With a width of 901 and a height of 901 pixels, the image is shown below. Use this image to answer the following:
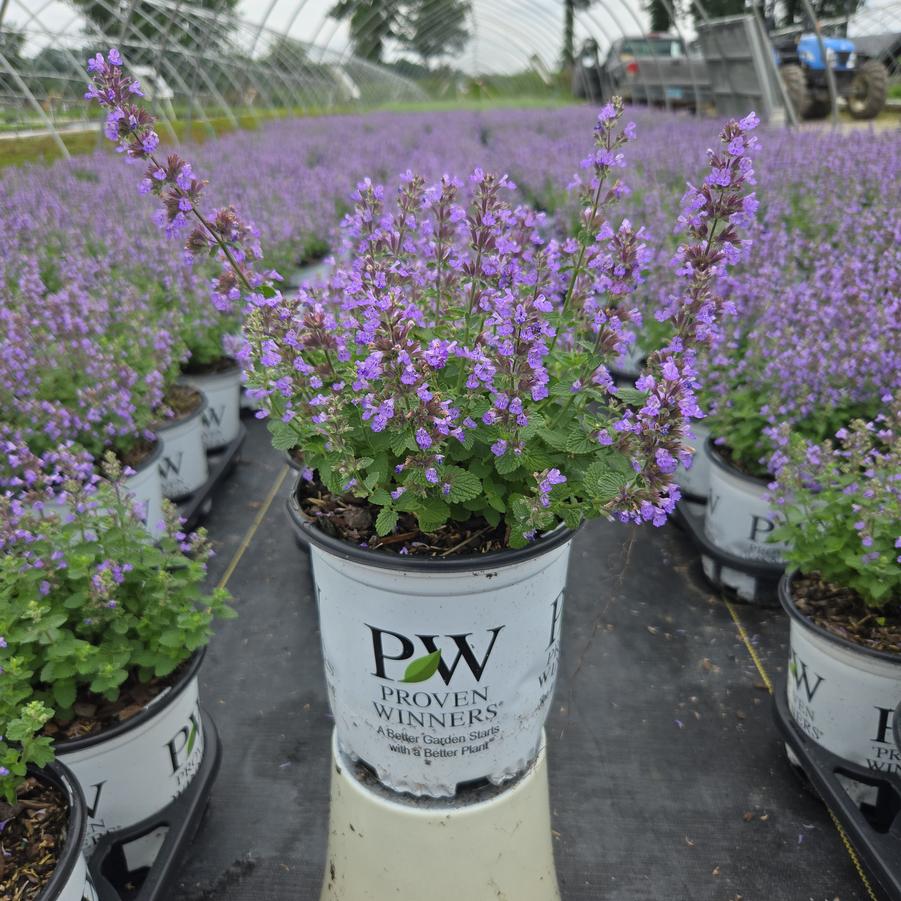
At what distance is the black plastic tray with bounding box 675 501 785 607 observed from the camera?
3.05m

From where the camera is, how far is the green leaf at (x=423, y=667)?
1372mm

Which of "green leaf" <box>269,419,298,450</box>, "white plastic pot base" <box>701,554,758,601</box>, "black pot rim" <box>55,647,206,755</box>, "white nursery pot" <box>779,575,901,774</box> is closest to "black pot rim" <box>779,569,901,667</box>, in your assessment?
"white nursery pot" <box>779,575,901,774</box>

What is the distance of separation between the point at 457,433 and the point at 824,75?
59.0 feet

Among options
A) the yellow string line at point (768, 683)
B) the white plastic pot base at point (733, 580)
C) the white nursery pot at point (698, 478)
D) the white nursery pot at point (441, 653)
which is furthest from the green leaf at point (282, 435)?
the white nursery pot at point (698, 478)

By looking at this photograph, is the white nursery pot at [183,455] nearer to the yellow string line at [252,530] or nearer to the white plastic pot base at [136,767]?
the yellow string line at [252,530]

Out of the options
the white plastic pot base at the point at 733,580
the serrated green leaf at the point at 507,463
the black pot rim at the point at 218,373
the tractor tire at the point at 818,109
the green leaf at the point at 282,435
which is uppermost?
the tractor tire at the point at 818,109

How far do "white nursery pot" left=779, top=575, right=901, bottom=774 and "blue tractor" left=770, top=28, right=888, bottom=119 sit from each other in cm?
1480

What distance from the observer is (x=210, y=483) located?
385cm

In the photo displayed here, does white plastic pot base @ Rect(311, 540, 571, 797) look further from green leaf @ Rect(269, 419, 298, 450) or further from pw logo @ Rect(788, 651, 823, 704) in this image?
pw logo @ Rect(788, 651, 823, 704)

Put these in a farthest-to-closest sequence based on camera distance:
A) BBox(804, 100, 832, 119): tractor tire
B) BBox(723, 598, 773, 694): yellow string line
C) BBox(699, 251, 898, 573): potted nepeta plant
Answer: BBox(804, 100, 832, 119): tractor tire < BBox(723, 598, 773, 694): yellow string line < BBox(699, 251, 898, 573): potted nepeta plant

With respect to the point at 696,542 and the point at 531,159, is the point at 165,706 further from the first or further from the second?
the point at 531,159

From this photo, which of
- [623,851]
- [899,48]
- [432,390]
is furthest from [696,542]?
[899,48]

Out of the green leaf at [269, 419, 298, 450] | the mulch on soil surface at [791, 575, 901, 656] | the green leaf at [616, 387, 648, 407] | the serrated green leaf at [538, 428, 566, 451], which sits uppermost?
the green leaf at [616, 387, 648, 407]

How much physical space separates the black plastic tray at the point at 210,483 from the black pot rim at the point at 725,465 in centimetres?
229
